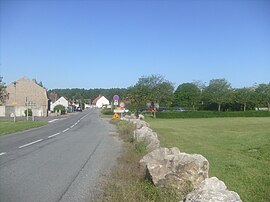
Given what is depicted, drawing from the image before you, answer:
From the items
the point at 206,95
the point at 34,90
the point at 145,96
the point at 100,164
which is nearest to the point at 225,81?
the point at 206,95

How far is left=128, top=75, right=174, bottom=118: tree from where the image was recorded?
247ft

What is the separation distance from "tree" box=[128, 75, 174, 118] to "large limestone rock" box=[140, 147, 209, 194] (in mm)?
67371

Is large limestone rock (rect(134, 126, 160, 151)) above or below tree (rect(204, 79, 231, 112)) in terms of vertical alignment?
below

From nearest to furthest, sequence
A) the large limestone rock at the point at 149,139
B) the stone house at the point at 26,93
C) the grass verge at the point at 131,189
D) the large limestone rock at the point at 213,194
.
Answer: the large limestone rock at the point at 213,194, the grass verge at the point at 131,189, the large limestone rock at the point at 149,139, the stone house at the point at 26,93

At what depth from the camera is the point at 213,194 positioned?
5.04m

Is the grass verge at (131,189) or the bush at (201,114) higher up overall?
the bush at (201,114)

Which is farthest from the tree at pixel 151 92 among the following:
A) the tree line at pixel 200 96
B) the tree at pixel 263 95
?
the tree at pixel 263 95

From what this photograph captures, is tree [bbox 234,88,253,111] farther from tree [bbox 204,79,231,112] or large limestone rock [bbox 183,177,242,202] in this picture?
large limestone rock [bbox 183,177,242,202]

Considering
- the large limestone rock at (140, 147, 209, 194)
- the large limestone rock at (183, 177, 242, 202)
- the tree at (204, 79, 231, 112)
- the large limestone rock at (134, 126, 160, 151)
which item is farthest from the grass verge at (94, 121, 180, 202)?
the tree at (204, 79, 231, 112)

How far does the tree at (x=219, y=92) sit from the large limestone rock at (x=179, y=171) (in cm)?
8679

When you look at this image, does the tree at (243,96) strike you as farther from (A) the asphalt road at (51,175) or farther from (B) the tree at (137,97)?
(A) the asphalt road at (51,175)

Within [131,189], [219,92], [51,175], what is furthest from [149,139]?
[219,92]

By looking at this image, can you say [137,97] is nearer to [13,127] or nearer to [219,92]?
[219,92]

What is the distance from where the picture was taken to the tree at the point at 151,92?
2960 inches
